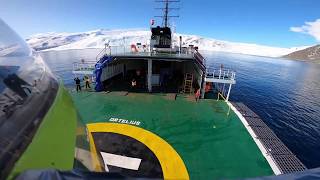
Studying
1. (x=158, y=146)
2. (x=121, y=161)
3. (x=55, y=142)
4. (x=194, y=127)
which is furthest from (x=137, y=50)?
(x=55, y=142)

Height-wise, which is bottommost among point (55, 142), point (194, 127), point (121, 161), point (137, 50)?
point (121, 161)

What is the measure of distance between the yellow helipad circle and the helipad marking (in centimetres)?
135

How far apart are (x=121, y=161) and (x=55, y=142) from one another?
Result: 30.8 ft

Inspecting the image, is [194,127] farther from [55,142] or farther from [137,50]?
[137,50]

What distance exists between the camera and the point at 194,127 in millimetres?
15273

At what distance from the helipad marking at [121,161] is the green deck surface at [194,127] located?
8.88 ft

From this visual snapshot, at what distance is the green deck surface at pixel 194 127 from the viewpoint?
10922mm

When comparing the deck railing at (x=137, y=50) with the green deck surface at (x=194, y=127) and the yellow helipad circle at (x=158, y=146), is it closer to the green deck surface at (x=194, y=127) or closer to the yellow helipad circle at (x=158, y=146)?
the green deck surface at (x=194, y=127)

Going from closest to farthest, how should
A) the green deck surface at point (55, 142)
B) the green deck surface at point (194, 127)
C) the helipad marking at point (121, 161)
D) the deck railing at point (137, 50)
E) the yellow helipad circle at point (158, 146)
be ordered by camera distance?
1. the green deck surface at point (55, 142)
2. the yellow helipad circle at point (158, 146)
3. the helipad marking at point (121, 161)
4. the green deck surface at point (194, 127)
5. the deck railing at point (137, 50)

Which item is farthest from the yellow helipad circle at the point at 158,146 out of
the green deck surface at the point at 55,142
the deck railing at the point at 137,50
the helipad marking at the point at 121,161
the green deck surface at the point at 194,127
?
the deck railing at the point at 137,50

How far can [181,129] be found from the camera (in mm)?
14898

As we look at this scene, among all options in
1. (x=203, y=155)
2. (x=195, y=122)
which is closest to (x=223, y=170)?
(x=203, y=155)

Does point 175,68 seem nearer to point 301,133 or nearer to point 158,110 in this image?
point 158,110

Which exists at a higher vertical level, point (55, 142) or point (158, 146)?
point (55, 142)
